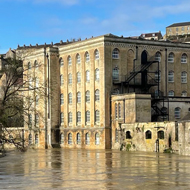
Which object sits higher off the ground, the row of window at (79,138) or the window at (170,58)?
the window at (170,58)

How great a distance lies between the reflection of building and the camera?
68812 mm

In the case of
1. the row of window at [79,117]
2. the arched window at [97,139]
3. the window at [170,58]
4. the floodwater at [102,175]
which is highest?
the window at [170,58]

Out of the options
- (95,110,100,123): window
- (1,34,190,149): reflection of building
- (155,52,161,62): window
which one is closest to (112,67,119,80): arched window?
(1,34,190,149): reflection of building

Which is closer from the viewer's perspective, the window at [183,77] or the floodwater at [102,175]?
the floodwater at [102,175]

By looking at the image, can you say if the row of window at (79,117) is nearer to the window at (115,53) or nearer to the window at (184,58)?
the window at (115,53)

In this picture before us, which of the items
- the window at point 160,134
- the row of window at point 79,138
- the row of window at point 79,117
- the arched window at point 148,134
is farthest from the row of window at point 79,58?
the window at point 160,134

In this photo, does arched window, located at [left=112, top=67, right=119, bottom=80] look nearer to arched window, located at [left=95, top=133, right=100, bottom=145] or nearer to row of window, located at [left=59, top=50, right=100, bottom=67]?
row of window, located at [left=59, top=50, right=100, bottom=67]

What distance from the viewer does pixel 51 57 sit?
3127 inches

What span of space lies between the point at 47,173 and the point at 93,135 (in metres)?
34.9

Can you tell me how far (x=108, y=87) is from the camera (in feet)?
231

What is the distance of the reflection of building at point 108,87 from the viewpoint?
226 feet

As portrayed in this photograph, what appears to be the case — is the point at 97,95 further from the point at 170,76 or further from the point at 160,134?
the point at 160,134

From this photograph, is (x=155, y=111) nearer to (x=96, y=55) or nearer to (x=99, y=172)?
(x=96, y=55)

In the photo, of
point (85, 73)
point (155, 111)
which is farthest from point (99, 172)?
point (85, 73)
